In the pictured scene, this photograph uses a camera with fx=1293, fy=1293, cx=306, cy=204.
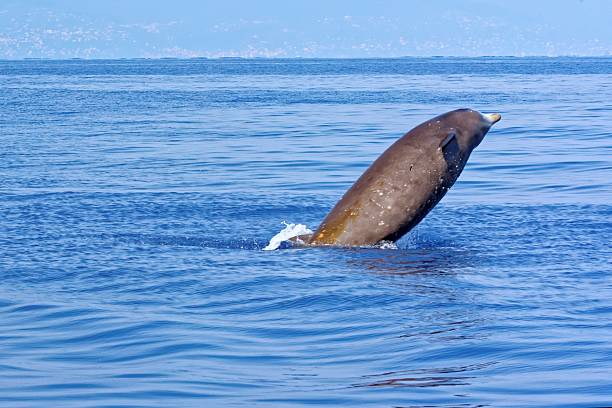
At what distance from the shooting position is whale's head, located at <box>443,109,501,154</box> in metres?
16.1

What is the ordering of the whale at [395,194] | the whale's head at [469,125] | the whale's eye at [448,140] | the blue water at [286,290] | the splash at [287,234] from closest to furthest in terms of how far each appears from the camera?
the blue water at [286,290] < the whale at [395,194] < the whale's eye at [448,140] < the splash at [287,234] < the whale's head at [469,125]

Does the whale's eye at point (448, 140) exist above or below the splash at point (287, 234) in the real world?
above

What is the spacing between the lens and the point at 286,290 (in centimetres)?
1278

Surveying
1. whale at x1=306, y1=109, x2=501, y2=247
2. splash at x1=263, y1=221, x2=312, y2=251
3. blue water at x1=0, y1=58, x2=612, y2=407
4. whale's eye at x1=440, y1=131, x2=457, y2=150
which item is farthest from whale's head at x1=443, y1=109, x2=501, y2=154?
splash at x1=263, y1=221, x2=312, y2=251

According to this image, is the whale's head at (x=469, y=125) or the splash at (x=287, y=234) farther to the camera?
the whale's head at (x=469, y=125)

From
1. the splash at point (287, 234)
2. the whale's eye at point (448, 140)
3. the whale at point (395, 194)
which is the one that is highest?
the whale's eye at point (448, 140)

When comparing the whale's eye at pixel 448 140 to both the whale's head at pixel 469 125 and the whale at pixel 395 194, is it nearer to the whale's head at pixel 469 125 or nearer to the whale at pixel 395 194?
the whale at pixel 395 194

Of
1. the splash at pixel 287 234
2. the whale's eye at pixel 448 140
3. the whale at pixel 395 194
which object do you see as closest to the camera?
the whale at pixel 395 194

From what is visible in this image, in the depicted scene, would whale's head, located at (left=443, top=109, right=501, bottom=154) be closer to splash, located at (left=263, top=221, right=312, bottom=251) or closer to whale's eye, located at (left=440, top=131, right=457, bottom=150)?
whale's eye, located at (left=440, top=131, right=457, bottom=150)

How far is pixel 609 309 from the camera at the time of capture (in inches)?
461

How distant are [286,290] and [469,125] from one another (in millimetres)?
4565

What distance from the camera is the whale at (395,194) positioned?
15.6 m

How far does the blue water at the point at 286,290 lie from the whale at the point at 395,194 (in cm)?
40

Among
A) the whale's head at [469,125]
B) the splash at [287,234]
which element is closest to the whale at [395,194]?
the whale's head at [469,125]
